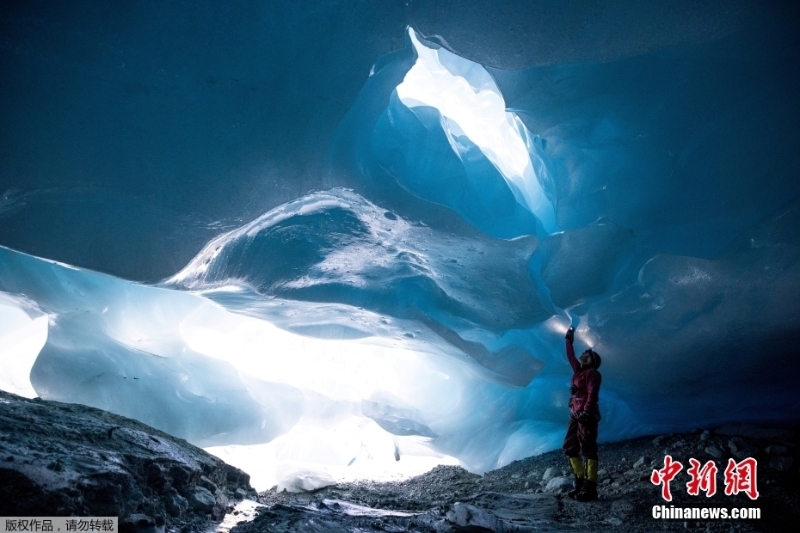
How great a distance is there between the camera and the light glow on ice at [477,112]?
15.4ft

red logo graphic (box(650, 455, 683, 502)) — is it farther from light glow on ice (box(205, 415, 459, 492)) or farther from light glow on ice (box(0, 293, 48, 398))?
light glow on ice (box(0, 293, 48, 398))

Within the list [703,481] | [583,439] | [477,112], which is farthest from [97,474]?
[477,112]

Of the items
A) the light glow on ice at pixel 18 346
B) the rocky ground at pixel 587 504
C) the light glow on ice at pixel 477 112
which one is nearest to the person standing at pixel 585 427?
the rocky ground at pixel 587 504

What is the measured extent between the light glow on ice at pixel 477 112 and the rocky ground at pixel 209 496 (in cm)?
342

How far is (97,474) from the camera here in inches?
75.1

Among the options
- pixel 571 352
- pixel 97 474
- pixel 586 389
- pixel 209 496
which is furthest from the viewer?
pixel 571 352

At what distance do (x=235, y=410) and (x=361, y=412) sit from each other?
3.37 meters

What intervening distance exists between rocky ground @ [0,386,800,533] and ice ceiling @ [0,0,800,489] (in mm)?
1924

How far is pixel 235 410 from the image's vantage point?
9.86m

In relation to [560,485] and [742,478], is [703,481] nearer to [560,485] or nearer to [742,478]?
[742,478]

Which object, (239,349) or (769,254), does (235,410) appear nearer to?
(239,349)

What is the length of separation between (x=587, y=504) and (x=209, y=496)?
299cm

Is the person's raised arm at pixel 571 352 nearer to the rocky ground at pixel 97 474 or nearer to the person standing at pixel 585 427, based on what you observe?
the person standing at pixel 585 427

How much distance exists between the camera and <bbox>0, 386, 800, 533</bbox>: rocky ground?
1789 millimetres
